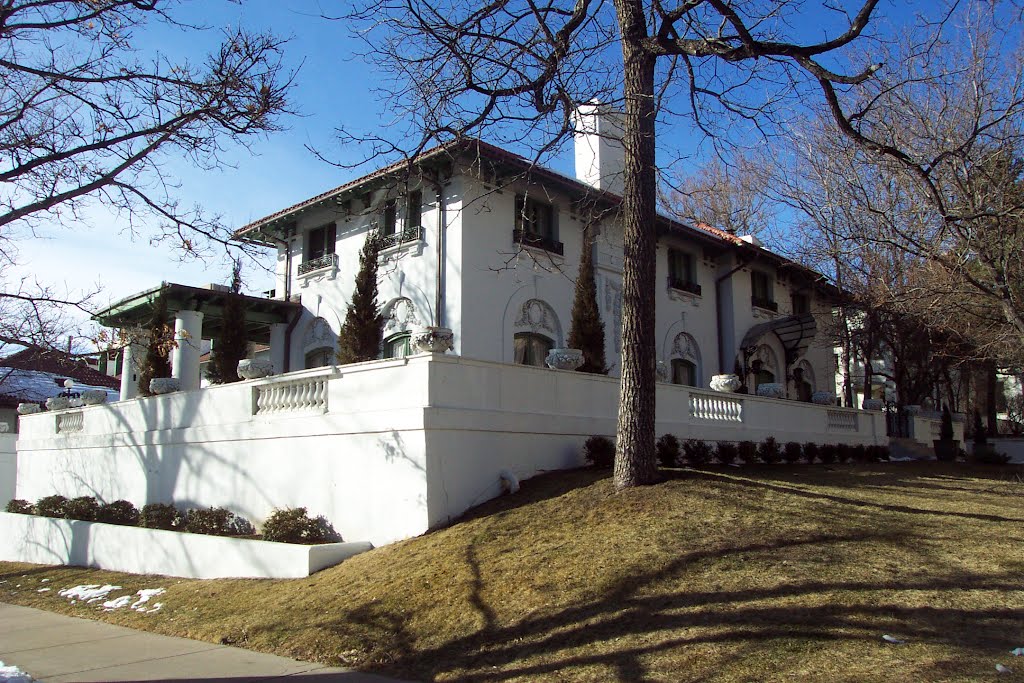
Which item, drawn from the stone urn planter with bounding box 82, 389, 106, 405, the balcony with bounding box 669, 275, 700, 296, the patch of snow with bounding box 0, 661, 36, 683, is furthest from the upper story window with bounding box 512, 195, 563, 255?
the patch of snow with bounding box 0, 661, 36, 683

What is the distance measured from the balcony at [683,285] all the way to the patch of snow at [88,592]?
16.8m

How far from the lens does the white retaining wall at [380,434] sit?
1123 cm

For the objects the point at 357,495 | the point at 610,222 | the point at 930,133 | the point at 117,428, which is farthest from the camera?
the point at 610,222

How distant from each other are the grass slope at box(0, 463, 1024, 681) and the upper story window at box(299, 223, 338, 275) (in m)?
11.5

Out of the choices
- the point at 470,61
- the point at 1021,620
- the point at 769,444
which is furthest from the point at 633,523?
the point at 769,444

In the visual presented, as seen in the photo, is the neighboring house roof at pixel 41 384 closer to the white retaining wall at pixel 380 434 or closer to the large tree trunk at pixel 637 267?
the white retaining wall at pixel 380 434

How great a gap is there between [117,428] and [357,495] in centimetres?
906

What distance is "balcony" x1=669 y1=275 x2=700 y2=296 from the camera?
2406 cm

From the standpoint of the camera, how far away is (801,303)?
99.9 feet

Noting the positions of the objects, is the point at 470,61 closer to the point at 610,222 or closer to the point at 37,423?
the point at 610,222

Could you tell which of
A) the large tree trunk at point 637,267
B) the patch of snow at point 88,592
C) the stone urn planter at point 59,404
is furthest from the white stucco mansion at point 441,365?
the patch of snow at point 88,592

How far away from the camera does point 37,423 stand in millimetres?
21609

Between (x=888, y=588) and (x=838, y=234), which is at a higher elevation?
(x=838, y=234)

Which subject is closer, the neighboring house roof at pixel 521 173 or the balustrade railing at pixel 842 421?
the neighboring house roof at pixel 521 173
